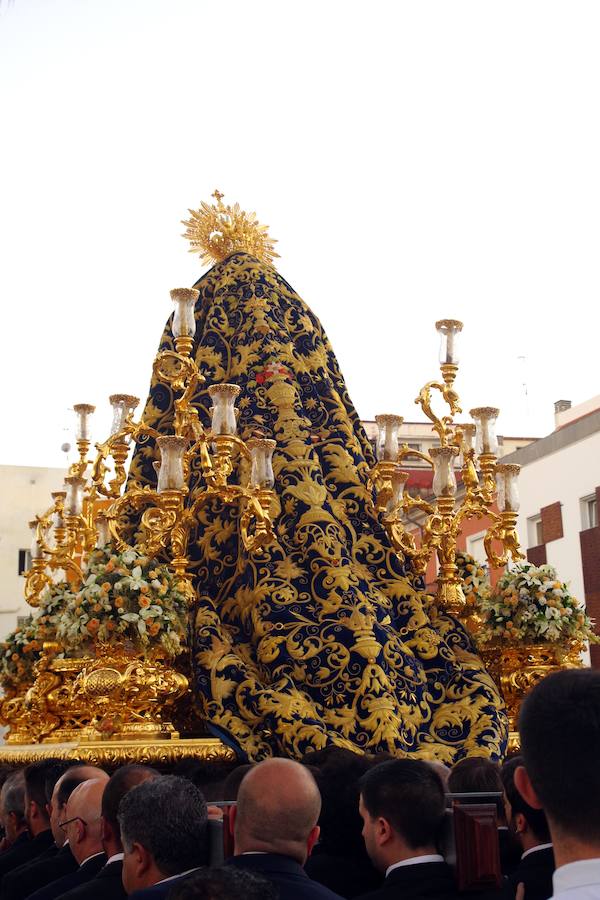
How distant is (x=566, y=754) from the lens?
5.67 feet

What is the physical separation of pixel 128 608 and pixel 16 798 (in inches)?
87.3

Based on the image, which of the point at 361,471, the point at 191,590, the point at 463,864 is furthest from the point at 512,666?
the point at 463,864

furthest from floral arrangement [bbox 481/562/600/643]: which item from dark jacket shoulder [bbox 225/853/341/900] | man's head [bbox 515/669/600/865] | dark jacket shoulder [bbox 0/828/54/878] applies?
man's head [bbox 515/669/600/865]

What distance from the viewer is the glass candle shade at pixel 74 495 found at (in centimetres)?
841

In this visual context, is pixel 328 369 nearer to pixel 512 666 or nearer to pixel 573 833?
pixel 512 666

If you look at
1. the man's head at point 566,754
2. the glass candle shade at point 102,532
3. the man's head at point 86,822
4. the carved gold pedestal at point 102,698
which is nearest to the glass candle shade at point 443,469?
the carved gold pedestal at point 102,698

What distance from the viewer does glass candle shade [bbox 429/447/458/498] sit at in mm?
8016

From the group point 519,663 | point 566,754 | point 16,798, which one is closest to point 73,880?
point 16,798

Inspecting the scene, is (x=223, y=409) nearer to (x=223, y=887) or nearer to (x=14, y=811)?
(x=14, y=811)

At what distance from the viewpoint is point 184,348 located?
7.98m

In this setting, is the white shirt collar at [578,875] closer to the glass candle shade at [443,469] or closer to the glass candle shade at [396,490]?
the glass candle shade at [443,469]

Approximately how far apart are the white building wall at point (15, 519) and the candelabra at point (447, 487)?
24749 mm

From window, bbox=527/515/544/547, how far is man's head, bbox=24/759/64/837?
63.1 feet

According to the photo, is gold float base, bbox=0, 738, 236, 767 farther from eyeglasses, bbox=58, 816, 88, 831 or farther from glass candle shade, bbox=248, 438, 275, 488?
eyeglasses, bbox=58, 816, 88, 831
